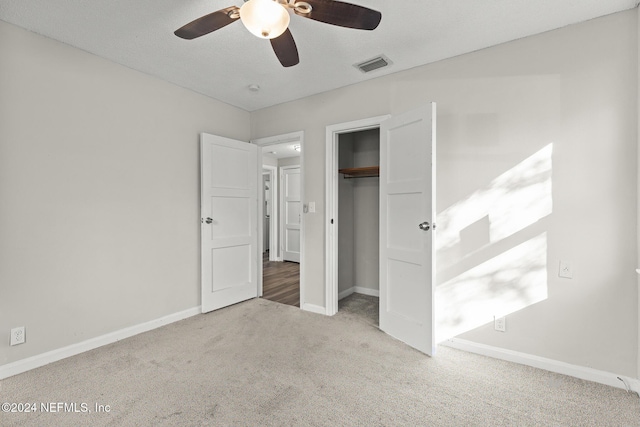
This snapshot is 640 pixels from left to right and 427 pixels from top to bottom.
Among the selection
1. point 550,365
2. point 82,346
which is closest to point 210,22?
point 82,346

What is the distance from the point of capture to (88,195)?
2.48 meters

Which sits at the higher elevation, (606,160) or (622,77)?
(622,77)

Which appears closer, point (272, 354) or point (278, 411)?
point (278, 411)

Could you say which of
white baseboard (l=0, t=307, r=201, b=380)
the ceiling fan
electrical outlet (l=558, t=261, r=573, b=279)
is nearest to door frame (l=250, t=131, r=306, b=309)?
white baseboard (l=0, t=307, r=201, b=380)

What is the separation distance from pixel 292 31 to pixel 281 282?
11.6 ft

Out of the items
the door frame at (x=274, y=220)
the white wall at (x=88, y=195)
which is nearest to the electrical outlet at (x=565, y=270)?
the white wall at (x=88, y=195)

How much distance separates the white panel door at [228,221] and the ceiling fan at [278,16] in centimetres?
180

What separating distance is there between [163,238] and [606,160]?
377 centimetres

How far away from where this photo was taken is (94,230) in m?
2.52

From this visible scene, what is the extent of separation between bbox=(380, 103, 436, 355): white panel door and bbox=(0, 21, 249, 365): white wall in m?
2.11

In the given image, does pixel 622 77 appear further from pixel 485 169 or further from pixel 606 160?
pixel 485 169

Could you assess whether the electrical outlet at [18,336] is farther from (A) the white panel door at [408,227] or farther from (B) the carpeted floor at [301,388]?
(A) the white panel door at [408,227]

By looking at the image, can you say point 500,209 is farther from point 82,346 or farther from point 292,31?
point 82,346

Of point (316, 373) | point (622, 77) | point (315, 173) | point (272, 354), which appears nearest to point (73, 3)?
point (315, 173)
